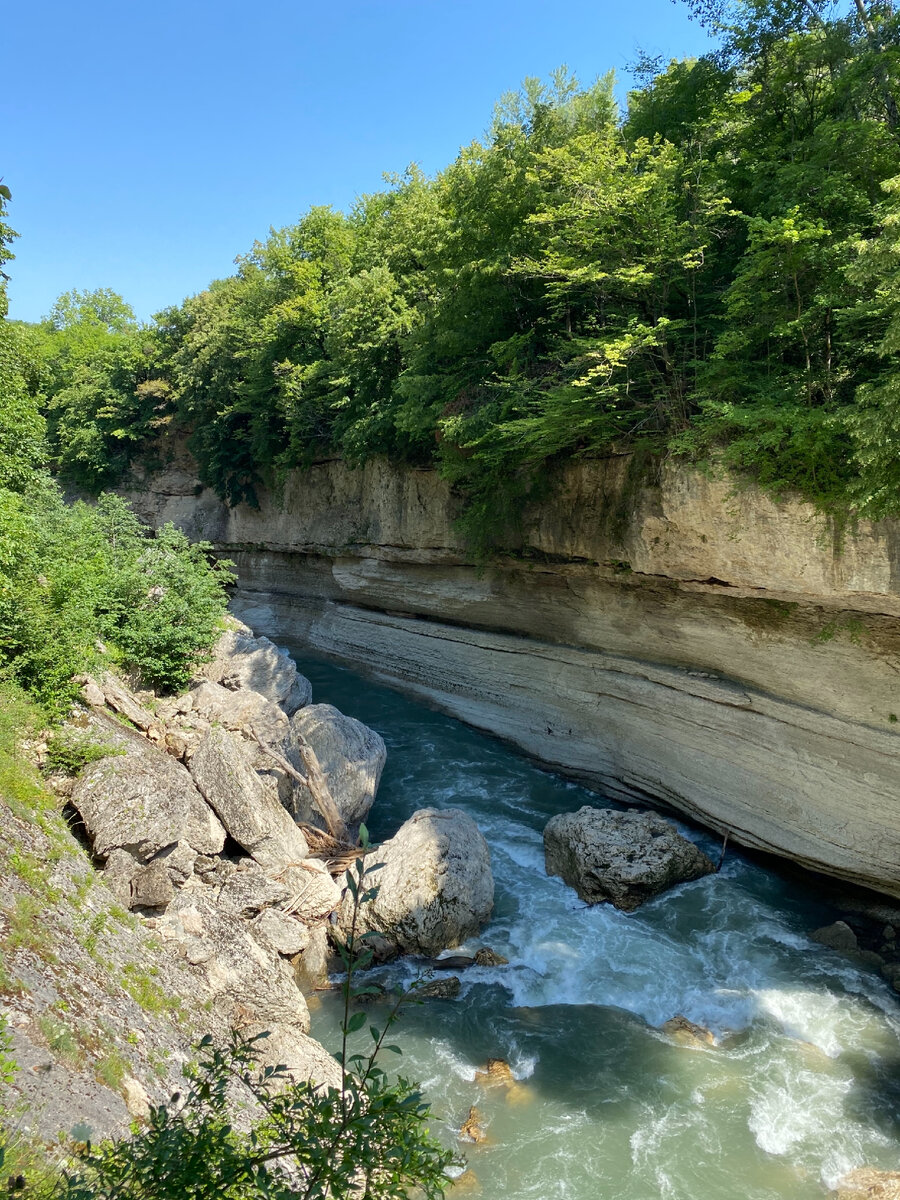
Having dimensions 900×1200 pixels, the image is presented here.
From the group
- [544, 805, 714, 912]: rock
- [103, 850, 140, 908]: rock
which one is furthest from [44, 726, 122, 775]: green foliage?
[544, 805, 714, 912]: rock

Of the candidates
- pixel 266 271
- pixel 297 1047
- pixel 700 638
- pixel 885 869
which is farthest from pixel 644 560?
pixel 266 271

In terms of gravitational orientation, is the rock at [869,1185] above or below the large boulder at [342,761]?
below

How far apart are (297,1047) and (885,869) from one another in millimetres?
8544

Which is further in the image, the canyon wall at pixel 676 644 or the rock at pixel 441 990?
the canyon wall at pixel 676 644

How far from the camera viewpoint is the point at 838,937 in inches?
410

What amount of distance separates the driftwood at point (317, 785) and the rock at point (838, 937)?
7.51 metres

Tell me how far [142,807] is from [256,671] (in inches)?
275

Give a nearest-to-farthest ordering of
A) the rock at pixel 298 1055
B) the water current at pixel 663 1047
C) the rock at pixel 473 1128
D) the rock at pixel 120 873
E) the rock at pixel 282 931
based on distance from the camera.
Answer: the rock at pixel 298 1055
the water current at pixel 663 1047
the rock at pixel 473 1128
the rock at pixel 120 873
the rock at pixel 282 931

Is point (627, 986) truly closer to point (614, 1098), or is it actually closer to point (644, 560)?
point (614, 1098)

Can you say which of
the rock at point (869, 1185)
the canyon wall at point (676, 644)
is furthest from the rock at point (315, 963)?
the canyon wall at point (676, 644)

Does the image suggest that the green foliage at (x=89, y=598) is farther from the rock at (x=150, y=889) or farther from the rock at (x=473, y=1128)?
the rock at (x=473, y=1128)

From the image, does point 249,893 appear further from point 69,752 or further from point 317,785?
point 69,752

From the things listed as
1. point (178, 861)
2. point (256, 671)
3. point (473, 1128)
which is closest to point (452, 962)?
point (473, 1128)

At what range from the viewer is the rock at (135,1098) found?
4.99 meters
